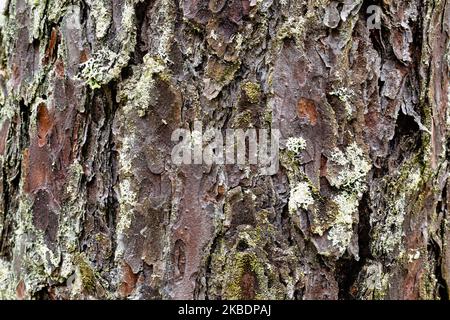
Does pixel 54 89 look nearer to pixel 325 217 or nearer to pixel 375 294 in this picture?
pixel 325 217

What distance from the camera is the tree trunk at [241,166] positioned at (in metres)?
1.15

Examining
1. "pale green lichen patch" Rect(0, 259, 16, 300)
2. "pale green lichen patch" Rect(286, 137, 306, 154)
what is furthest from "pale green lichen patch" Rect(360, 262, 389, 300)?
"pale green lichen patch" Rect(0, 259, 16, 300)

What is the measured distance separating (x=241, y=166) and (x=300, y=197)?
14 centimetres

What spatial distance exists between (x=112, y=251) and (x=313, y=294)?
1.42 feet

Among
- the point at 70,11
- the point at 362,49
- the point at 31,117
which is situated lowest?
the point at 31,117

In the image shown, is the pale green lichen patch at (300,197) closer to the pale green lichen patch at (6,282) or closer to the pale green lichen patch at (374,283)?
the pale green lichen patch at (374,283)

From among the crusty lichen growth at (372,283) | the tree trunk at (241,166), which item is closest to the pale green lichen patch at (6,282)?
the tree trunk at (241,166)

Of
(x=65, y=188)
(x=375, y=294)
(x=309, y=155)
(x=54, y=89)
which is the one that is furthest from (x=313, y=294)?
(x=54, y=89)

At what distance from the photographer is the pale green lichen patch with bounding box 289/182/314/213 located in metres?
1.14

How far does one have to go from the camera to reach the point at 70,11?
4.15 ft

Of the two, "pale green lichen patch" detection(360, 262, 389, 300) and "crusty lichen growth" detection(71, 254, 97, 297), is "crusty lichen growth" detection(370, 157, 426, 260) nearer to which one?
"pale green lichen patch" detection(360, 262, 389, 300)

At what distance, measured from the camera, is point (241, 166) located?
116 cm

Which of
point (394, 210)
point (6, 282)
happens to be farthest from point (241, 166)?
point (6, 282)

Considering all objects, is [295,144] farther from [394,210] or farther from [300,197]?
[394,210]
